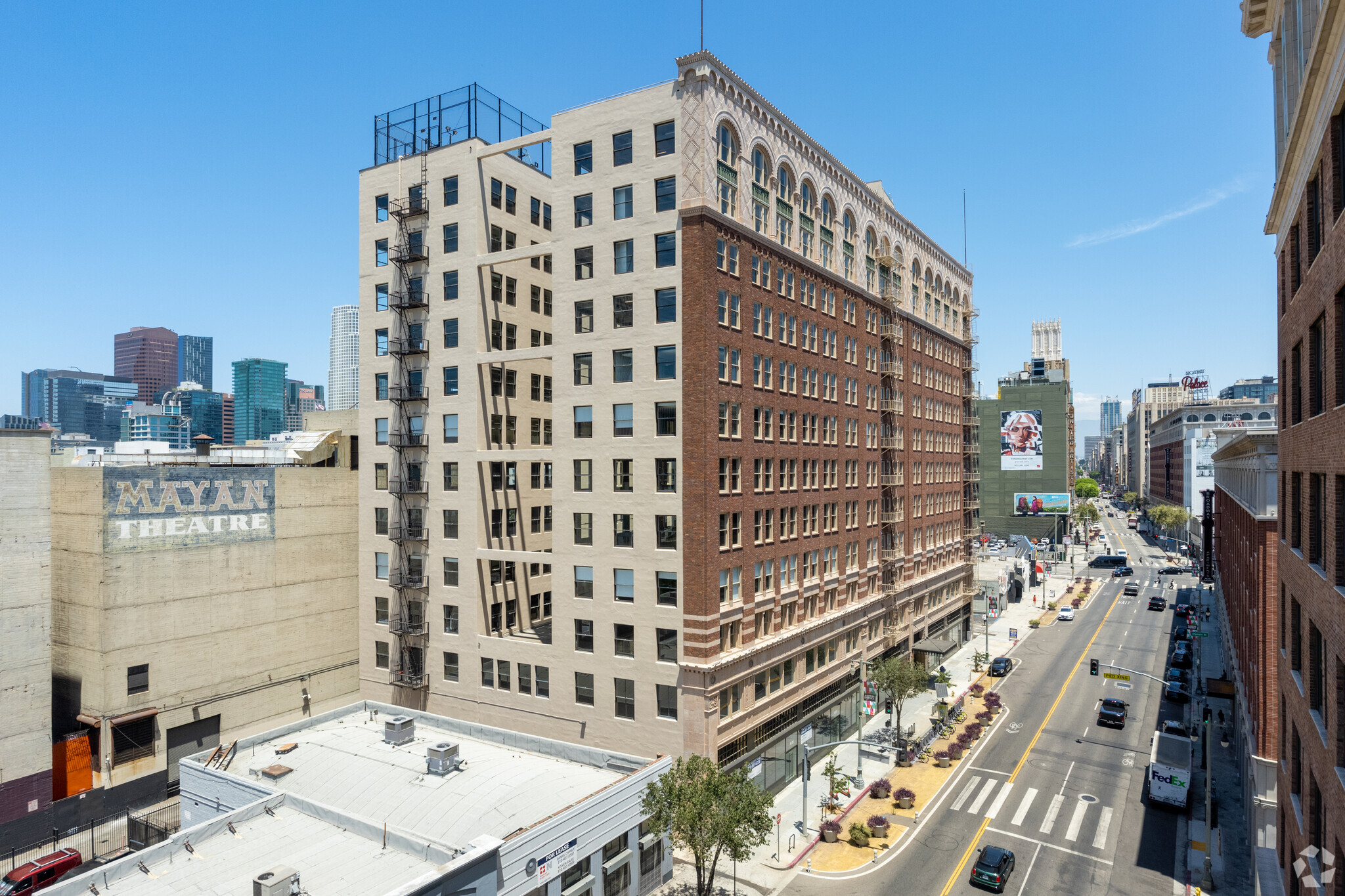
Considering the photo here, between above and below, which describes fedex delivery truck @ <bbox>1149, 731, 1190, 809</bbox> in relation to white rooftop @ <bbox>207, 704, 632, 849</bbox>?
below

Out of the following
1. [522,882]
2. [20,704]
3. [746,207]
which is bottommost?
[522,882]

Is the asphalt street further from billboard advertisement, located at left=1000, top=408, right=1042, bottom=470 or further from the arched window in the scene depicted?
billboard advertisement, located at left=1000, top=408, right=1042, bottom=470

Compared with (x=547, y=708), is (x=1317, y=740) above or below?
above

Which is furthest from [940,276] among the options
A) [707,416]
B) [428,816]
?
[428,816]

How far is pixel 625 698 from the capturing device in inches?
1687

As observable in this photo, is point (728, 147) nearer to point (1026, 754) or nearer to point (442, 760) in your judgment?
point (442, 760)

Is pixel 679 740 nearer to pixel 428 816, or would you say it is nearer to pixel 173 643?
pixel 428 816

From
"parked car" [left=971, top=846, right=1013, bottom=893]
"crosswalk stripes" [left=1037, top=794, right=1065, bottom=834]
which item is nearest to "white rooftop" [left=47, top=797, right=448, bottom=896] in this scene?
"parked car" [left=971, top=846, right=1013, bottom=893]

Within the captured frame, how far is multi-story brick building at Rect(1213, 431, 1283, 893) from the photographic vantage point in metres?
32.4

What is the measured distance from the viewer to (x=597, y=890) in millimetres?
32531

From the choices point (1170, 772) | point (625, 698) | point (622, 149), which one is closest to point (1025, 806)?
point (1170, 772)

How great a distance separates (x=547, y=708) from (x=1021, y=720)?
40.6m

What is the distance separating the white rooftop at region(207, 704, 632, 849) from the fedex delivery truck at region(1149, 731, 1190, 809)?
33249mm

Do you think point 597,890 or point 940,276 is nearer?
point 597,890
